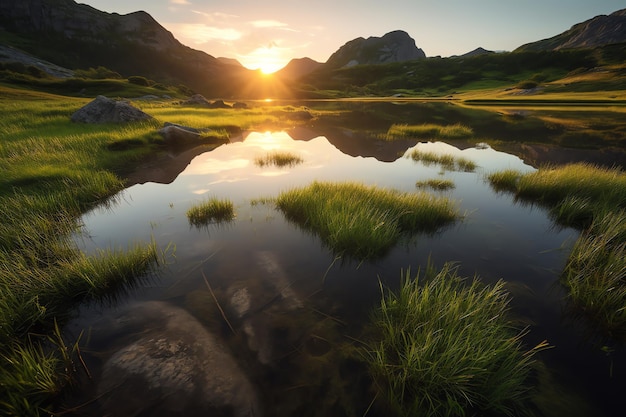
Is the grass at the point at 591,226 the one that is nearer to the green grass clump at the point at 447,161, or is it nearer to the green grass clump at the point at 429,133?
the green grass clump at the point at 447,161

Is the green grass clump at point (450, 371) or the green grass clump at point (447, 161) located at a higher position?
the green grass clump at point (450, 371)

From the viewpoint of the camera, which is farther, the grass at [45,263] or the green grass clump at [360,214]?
the green grass clump at [360,214]

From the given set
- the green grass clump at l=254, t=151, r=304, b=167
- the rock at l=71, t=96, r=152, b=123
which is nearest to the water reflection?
the green grass clump at l=254, t=151, r=304, b=167

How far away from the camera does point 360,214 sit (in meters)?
8.29

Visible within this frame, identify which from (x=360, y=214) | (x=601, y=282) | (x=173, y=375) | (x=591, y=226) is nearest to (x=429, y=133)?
(x=591, y=226)

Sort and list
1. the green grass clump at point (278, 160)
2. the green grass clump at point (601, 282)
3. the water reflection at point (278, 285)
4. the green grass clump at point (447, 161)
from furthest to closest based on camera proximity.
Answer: the green grass clump at point (278, 160), the green grass clump at point (447, 161), the green grass clump at point (601, 282), the water reflection at point (278, 285)

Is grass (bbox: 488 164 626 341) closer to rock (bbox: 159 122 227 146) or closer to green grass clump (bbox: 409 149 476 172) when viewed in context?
green grass clump (bbox: 409 149 476 172)

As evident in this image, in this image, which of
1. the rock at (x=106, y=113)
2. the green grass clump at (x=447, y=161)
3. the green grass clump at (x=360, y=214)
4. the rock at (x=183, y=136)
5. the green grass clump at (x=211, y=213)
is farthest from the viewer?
the rock at (x=106, y=113)

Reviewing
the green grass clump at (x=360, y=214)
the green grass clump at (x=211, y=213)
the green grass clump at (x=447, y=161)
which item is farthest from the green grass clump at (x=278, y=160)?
the green grass clump at (x=447, y=161)

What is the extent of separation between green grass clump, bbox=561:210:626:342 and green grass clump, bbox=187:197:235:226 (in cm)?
1005

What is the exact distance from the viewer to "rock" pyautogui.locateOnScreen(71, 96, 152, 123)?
2453 centimetres

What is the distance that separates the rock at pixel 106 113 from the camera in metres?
24.5

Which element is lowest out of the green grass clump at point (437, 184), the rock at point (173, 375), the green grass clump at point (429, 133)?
the green grass clump at point (437, 184)

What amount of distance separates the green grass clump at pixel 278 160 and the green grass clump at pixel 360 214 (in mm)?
6782
